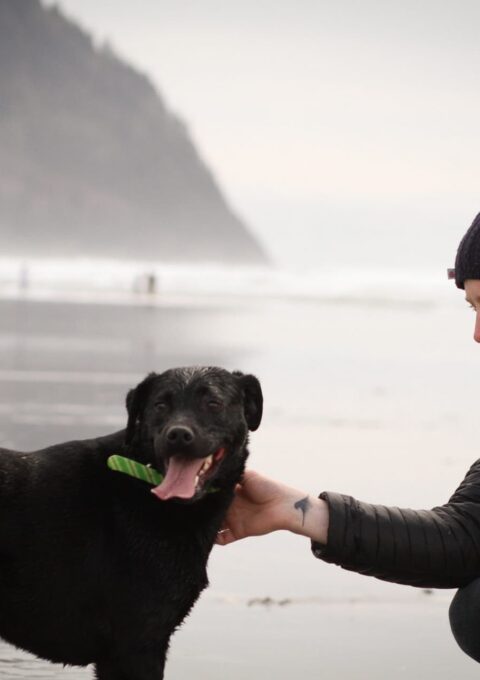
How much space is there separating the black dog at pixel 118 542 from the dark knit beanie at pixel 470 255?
0.77 meters

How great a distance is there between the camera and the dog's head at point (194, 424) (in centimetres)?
337

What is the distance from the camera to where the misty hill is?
12938 cm

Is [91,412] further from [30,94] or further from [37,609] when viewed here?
[30,94]

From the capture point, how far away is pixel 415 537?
3.51 meters

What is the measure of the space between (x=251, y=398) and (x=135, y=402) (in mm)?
362

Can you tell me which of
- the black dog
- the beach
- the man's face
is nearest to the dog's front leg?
the black dog

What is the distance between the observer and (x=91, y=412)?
30.0ft

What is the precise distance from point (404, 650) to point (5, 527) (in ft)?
5.67

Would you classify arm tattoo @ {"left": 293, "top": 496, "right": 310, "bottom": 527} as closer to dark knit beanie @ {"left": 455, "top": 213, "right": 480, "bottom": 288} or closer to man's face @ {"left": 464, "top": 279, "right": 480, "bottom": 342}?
man's face @ {"left": 464, "top": 279, "right": 480, "bottom": 342}

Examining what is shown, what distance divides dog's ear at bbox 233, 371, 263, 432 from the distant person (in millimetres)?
276

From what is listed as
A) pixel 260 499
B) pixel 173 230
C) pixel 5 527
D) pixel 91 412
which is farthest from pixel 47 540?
pixel 173 230

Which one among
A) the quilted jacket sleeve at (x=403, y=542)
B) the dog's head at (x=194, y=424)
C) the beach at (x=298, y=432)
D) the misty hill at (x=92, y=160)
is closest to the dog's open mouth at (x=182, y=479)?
the dog's head at (x=194, y=424)

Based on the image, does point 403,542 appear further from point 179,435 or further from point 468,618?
point 179,435

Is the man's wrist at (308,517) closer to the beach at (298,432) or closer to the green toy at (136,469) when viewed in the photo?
the green toy at (136,469)
